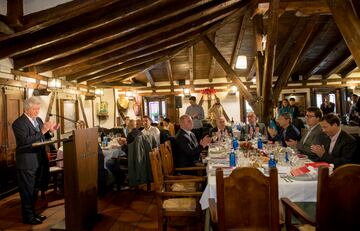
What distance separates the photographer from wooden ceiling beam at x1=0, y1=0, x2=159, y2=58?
13.3ft

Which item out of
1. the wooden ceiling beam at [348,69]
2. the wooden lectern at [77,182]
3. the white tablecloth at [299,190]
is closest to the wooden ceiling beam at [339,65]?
the wooden ceiling beam at [348,69]

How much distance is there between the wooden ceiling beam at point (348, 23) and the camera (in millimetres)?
3548

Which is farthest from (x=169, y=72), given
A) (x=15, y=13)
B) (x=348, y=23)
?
(x=348, y=23)

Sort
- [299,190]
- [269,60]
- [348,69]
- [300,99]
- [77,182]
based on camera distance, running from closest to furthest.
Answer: [299,190] < [77,182] < [269,60] < [348,69] < [300,99]

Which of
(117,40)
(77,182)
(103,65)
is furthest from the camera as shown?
(103,65)

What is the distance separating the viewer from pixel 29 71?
231 inches

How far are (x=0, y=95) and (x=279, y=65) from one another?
9.74 meters

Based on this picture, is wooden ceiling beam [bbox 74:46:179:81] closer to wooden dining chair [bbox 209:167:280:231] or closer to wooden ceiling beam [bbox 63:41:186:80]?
wooden ceiling beam [bbox 63:41:186:80]

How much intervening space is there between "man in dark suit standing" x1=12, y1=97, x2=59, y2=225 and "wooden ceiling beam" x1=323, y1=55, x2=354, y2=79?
10299 millimetres

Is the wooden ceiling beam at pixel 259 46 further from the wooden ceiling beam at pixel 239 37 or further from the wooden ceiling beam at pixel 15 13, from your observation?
the wooden ceiling beam at pixel 15 13

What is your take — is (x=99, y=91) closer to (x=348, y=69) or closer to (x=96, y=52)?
(x=96, y=52)

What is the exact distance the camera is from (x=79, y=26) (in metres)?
4.24

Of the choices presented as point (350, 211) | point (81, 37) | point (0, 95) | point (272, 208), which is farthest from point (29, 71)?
point (350, 211)

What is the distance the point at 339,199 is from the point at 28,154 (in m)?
3.51
